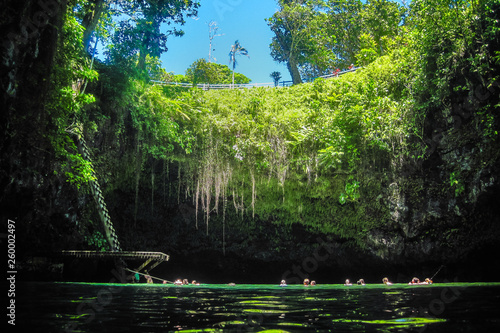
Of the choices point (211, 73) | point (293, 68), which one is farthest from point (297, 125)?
point (211, 73)

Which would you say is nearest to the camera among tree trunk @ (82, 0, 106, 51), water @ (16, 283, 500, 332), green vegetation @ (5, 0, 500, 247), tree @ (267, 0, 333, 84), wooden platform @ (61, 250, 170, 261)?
water @ (16, 283, 500, 332)

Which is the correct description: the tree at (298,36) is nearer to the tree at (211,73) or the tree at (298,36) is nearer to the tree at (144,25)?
the tree at (211,73)

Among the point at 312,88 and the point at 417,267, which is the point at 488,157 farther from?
the point at 312,88

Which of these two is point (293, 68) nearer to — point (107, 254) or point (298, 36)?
point (298, 36)

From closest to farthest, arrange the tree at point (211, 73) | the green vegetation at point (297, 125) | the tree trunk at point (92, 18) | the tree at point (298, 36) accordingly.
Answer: the green vegetation at point (297, 125), the tree trunk at point (92, 18), the tree at point (298, 36), the tree at point (211, 73)

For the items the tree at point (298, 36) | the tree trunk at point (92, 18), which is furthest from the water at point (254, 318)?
the tree at point (298, 36)

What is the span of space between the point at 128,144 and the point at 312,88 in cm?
763

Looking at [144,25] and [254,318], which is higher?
[144,25]

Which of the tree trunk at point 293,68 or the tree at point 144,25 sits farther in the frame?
the tree trunk at point 293,68

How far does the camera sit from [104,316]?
11.4ft

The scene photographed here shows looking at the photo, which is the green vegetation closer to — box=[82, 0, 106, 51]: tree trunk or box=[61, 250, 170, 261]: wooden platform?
box=[82, 0, 106, 51]: tree trunk

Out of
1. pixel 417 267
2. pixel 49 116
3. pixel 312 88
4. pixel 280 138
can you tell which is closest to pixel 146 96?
pixel 49 116

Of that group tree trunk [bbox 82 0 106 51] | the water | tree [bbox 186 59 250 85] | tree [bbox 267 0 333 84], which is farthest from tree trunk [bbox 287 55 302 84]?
the water

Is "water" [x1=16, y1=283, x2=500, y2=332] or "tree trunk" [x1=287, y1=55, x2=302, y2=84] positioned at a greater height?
"tree trunk" [x1=287, y1=55, x2=302, y2=84]
